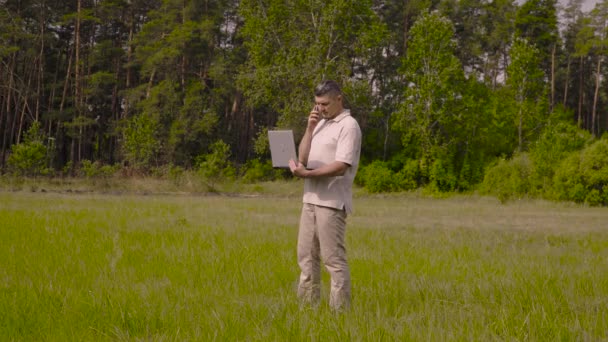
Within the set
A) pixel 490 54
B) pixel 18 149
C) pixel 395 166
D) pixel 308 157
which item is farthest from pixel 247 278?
pixel 490 54

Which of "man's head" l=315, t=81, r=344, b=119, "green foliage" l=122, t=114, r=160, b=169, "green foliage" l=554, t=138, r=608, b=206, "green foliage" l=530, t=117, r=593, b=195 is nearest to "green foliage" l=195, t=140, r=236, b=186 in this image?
"green foliage" l=122, t=114, r=160, b=169

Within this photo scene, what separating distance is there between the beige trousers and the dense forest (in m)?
21.4

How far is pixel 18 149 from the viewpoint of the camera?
1184 inches

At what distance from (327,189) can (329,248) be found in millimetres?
468

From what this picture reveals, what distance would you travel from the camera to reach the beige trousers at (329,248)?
439 centimetres

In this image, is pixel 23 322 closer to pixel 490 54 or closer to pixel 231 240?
pixel 231 240

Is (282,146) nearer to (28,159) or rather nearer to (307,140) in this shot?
(307,140)

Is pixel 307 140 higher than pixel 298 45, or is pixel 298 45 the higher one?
pixel 298 45

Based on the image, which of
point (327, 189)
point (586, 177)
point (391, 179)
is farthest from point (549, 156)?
point (327, 189)

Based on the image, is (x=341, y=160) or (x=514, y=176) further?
(x=514, y=176)

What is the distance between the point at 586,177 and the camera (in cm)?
2291

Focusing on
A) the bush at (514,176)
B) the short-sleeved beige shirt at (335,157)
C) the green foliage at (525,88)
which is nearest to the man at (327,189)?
the short-sleeved beige shirt at (335,157)

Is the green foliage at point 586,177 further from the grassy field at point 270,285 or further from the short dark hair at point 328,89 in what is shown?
the short dark hair at point 328,89

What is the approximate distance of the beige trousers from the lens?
439 centimetres
